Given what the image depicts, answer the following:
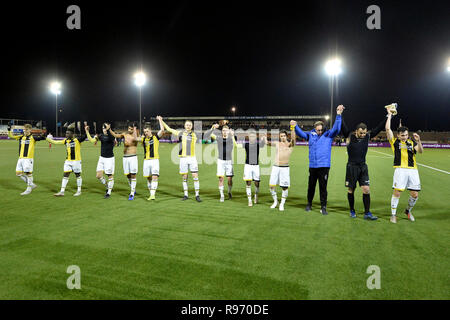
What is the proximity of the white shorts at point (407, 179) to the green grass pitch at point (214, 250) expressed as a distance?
873 millimetres

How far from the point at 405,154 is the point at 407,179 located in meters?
0.60

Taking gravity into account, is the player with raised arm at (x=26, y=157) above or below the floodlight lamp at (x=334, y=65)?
below

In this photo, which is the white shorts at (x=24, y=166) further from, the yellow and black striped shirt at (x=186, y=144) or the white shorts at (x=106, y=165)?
the yellow and black striped shirt at (x=186, y=144)

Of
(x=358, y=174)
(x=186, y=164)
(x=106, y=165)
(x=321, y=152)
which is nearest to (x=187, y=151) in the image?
(x=186, y=164)

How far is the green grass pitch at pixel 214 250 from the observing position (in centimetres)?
342

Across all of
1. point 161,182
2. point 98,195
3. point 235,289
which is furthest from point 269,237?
point 161,182

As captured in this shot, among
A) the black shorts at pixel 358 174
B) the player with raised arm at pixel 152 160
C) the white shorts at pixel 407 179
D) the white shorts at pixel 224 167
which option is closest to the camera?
the white shorts at pixel 407 179

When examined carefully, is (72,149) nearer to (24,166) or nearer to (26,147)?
(26,147)

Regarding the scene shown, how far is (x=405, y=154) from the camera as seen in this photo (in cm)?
635

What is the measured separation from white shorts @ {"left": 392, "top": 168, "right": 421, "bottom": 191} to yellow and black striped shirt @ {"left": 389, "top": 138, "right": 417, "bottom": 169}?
119 millimetres

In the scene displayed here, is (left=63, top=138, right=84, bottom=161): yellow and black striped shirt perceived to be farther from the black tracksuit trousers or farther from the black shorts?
the black shorts

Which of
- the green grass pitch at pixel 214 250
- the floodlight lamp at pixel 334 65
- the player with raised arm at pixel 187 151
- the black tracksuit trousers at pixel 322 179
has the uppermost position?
the floodlight lamp at pixel 334 65

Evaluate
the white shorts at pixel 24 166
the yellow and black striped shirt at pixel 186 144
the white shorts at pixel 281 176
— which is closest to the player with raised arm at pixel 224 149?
the yellow and black striped shirt at pixel 186 144
